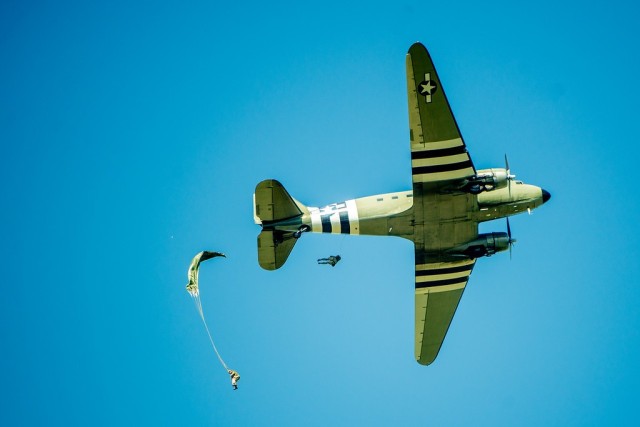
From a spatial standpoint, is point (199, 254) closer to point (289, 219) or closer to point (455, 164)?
point (289, 219)

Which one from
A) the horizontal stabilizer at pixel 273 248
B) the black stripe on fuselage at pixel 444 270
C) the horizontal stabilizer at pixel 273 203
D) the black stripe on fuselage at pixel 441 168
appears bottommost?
the black stripe on fuselage at pixel 444 270

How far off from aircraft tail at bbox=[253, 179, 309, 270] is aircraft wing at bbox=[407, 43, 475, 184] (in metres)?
5.69

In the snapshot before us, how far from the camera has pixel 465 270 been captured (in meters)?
38.1

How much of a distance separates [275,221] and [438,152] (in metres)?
7.77

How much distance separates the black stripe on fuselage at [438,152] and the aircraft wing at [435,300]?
20.8 feet

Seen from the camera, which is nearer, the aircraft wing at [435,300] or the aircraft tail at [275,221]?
the aircraft tail at [275,221]

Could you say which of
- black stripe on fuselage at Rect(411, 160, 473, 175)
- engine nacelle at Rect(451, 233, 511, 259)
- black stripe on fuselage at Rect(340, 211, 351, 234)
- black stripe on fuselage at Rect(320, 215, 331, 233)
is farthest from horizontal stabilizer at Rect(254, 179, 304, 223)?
engine nacelle at Rect(451, 233, 511, 259)

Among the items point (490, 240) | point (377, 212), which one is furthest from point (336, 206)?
point (490, 240)

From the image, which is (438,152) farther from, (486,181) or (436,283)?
(436,283)

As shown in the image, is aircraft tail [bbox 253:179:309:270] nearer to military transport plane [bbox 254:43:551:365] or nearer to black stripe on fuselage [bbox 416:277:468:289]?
military transport plane [bbox 254:43:551:365]

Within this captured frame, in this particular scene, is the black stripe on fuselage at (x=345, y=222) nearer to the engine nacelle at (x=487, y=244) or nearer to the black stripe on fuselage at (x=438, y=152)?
the black stripe on fuselage at (x=438, y=152)

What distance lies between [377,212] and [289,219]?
12.9 ft

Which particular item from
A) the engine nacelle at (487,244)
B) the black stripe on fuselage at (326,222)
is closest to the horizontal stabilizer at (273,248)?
the black stripe on fuselage at (326,222)

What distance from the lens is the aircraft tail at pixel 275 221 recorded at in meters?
34.3
